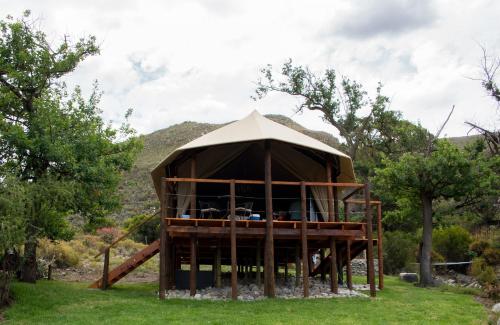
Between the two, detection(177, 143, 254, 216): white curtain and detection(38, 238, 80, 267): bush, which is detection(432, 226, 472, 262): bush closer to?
detection(177, 143, 254, 216): white curtain

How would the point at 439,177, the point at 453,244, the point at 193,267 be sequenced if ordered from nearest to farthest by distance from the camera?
the point at 193,267 → the point at 439,177 → the point at 453,244

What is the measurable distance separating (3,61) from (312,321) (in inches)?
454

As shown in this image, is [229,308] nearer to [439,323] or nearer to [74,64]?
[439,323]

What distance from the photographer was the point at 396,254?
25547mm

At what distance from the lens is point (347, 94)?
114 ft

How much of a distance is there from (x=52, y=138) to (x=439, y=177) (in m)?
12.1

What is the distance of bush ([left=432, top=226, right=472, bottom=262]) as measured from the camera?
1013 inches

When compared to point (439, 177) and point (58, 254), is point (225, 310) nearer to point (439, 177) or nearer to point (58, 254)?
point (439, 177)

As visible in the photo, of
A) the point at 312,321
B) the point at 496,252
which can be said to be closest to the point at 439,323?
the point at 312,321

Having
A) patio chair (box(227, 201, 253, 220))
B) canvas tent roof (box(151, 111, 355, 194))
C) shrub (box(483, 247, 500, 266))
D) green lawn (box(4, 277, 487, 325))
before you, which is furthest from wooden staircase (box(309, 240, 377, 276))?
shrub (box(483, 247, 500, 266))

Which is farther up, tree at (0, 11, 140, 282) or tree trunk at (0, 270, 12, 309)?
tree at (0, 11, 140, 282)

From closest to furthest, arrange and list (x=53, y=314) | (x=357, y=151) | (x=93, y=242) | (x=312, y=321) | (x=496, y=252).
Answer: (x=312, y=321) < (x=53, y=314) < (x=496, y=252) < (x=93, y=242) < (x=357, y=151)

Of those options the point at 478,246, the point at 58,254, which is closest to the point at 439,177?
the point at 478,246

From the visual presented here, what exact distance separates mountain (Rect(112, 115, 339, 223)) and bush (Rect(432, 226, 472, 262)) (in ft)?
75.2
